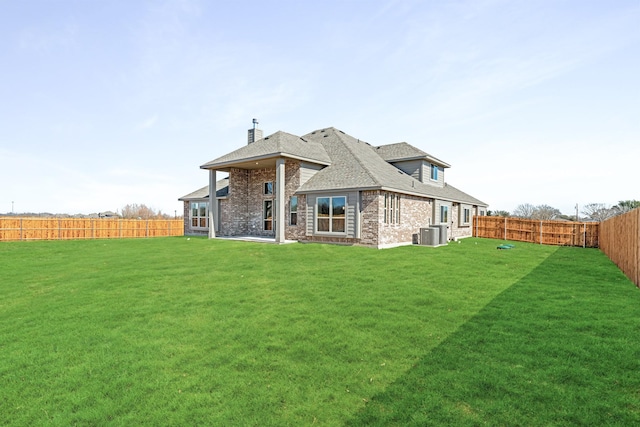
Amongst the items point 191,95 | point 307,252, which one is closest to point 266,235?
point 307,252

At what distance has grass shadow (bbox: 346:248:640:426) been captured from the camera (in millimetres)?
2998

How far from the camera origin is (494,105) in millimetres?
13375

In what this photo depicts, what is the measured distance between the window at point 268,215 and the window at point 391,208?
8670 mm

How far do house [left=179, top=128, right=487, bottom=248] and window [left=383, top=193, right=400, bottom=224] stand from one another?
0.17 ft

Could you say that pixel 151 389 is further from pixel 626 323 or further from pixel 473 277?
pixel 473 277

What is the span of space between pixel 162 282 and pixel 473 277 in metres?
9.23

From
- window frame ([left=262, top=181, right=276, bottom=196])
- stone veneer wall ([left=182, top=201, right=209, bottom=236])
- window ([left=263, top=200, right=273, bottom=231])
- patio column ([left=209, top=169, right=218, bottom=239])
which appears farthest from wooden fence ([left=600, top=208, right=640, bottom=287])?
stone veneer wall ([left=182, top=201, right=209, bottom=236])

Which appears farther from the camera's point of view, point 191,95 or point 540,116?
point 191,95

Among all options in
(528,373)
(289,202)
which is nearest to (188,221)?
(289,202)

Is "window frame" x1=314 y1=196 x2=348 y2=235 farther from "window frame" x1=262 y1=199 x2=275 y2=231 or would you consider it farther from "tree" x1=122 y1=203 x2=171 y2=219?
"tree" x1=122 y1=203 x2=171 y2=219

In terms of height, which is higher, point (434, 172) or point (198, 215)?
point (434, 172)

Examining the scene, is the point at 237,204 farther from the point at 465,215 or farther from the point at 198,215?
the point at 465,215

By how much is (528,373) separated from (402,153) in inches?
792

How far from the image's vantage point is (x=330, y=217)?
1670 cm
